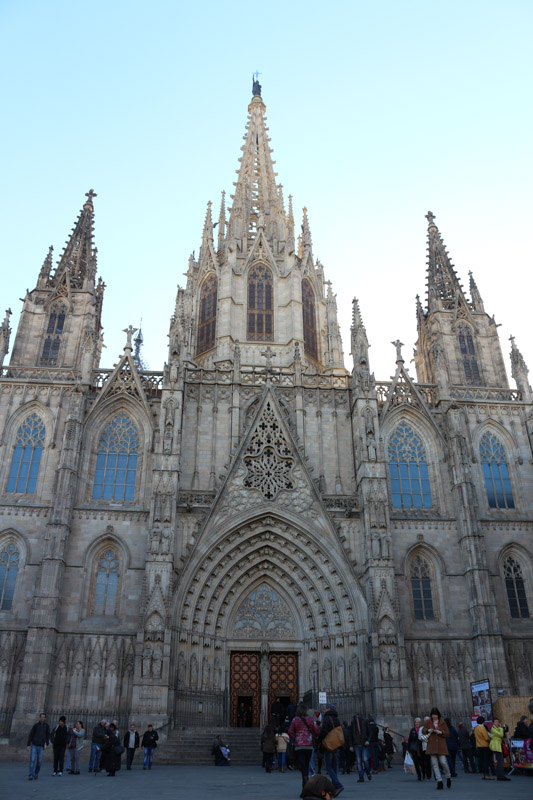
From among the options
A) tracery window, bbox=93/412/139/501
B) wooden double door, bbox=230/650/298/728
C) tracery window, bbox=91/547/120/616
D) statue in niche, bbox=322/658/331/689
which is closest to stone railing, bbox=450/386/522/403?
statue in niche, bbox=322/658/331/689

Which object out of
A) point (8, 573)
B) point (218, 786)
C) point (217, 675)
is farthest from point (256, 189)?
point (218, 786)

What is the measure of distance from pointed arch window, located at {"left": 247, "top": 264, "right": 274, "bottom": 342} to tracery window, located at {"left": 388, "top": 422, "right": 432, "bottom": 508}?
32.1 ft

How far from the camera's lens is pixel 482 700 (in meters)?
21.1

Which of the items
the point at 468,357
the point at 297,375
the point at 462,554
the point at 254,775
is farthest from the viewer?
the point at 468,357

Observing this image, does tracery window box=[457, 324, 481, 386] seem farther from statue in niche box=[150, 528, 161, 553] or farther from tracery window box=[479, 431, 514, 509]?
statue in niche box=[150, 528, 161, 553]

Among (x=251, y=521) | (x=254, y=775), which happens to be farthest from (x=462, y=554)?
(x=254, y=775)

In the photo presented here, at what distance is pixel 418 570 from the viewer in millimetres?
27562

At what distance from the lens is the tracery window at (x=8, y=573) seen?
83.8 ft

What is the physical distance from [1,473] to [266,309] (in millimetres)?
17099

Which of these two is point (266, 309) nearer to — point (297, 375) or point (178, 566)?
point (297, 375)

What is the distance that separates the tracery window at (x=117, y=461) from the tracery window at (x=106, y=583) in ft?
8.46

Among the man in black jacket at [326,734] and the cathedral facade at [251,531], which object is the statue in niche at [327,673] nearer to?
the cathedral facade at [251,531]

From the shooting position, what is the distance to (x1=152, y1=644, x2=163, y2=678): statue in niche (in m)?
22.6

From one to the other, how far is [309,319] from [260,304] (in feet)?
9.86
